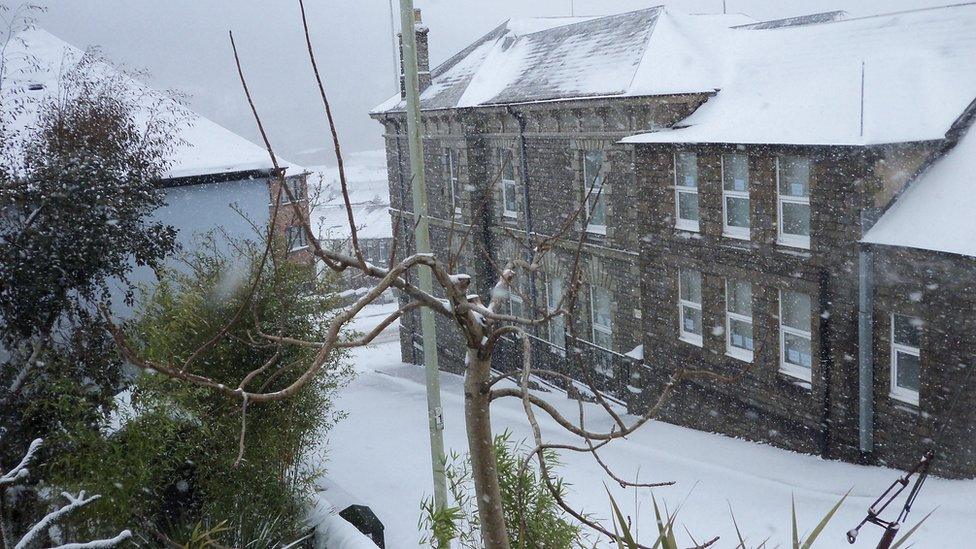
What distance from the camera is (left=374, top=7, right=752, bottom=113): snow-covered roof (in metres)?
17.7

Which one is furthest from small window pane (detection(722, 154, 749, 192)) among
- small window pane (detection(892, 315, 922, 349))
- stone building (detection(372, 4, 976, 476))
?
small window pane (detection(892, 315, 922, 349))

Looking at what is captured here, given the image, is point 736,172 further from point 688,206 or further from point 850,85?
point 850,85

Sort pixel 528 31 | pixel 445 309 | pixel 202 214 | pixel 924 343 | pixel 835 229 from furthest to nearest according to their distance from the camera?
pixel 528 31
pixel 202 214
pixel 835 229
pixel 924 343
pixel 445 309

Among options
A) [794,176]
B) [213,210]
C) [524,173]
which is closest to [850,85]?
[794,176]

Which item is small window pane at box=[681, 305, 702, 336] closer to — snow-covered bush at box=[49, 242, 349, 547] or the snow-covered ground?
the snow-covered ground

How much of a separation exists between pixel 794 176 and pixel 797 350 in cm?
312

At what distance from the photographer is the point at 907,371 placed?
12.9 m

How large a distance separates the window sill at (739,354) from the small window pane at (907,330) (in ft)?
10.4

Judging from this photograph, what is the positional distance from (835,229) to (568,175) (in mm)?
7509

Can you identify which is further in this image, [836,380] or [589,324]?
[589,324]

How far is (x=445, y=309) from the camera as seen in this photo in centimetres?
375

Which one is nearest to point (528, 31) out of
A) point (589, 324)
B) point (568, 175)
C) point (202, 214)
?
point (568, 175)

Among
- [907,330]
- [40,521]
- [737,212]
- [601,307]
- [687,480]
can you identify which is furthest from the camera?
[601,307]

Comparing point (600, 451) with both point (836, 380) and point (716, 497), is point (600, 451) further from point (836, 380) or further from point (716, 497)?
point (836, 380)
